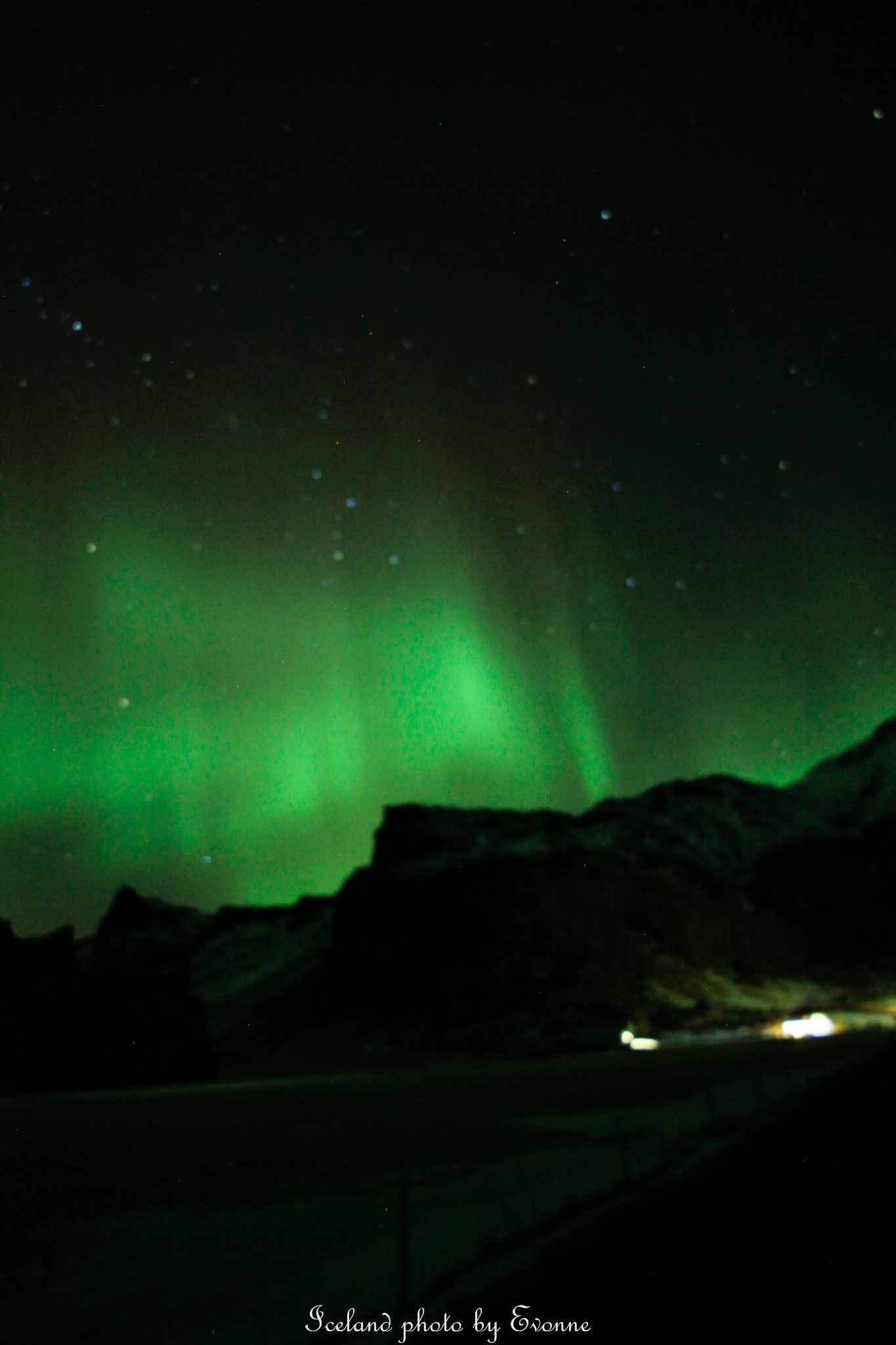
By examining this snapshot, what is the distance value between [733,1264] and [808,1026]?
91.9 metres

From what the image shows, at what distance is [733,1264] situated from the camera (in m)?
7.77

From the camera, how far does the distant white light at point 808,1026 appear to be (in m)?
88.3

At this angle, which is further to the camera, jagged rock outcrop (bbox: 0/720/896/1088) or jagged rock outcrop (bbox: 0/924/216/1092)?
jagged rock outcrop (bbox: 0/720/896/1088)

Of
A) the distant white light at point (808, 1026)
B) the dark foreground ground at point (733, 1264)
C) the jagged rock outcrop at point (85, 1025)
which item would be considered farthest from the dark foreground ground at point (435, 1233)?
the distant white light at point (808, 1026)

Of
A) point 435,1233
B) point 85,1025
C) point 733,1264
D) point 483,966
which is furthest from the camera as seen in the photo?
point 483,966

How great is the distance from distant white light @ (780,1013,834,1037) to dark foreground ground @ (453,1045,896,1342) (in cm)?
8387

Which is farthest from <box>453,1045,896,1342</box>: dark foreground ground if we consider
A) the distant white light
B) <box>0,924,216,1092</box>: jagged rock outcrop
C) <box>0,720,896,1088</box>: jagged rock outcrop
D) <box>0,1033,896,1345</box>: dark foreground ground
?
the distant white light

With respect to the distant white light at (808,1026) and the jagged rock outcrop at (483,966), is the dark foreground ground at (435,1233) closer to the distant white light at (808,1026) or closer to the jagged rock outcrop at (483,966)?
the jagged rock outcrop at (483,966)

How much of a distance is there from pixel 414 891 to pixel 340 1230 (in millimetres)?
149258

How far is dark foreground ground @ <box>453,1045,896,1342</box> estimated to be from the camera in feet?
21.2

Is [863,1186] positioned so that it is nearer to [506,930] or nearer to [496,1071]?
[496,1071]

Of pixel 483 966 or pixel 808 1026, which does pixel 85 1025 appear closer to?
pixel 483 966

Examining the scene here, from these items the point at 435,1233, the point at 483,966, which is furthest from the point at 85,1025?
the point at 435,1233

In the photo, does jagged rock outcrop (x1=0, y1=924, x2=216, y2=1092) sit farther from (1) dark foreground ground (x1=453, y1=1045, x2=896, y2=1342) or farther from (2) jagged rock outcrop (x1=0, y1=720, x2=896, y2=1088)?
(1) dark foreground ground (x1=453, y1=1045, x2=896, y2=1342)
